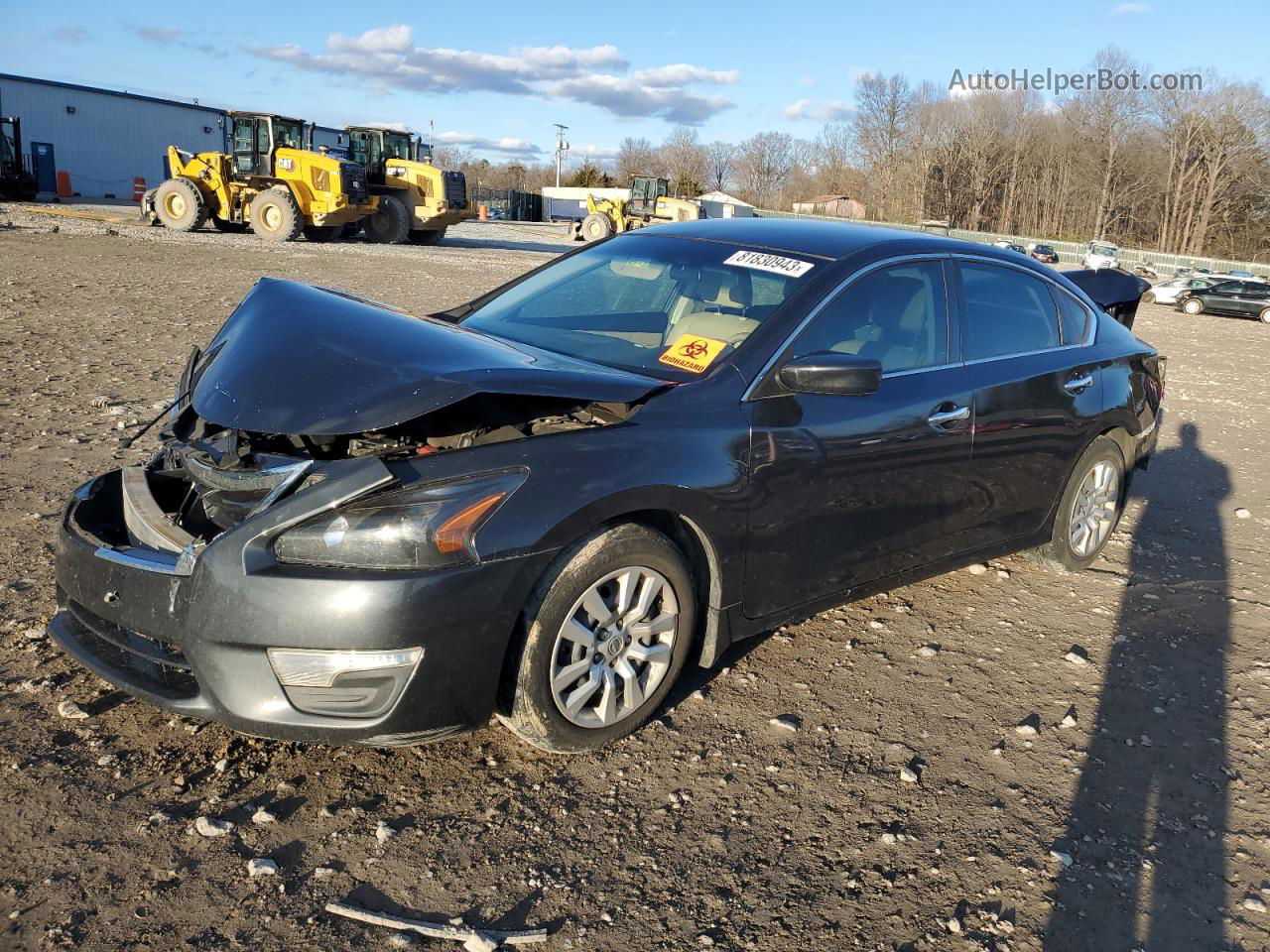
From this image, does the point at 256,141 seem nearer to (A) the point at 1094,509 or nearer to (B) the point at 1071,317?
(B) the point at 1071,317

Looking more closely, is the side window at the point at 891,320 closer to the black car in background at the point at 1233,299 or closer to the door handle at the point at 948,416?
the door handle at the point at 948,416

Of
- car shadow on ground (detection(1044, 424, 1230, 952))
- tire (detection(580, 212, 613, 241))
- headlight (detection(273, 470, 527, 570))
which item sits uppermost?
tire (detection(580, 212, 613, 241))

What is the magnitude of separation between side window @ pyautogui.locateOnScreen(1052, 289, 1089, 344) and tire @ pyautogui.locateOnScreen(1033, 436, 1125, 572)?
531 millimetres

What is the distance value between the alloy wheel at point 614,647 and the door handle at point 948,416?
1421 mm

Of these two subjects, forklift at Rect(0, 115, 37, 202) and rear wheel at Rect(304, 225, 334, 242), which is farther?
forklift at Rect(0, 115, 37, 202)

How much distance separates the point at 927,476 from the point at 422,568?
2.20 m

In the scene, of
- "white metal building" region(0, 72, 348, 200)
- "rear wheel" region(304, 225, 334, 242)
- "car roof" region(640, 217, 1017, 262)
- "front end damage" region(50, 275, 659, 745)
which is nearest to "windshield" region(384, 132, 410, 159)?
"rear wheel" region(304, 225, 334, 242)

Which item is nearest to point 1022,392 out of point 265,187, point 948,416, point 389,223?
point 948,416

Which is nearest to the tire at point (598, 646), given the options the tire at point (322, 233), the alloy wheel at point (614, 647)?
the alloy wheel at point (614, 647)

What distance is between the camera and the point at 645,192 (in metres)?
40.8

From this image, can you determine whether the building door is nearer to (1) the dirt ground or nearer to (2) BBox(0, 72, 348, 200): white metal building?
(2) BBox(0, 72, 348, 200): white metal building

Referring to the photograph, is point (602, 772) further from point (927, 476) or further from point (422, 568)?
point (927, 476)

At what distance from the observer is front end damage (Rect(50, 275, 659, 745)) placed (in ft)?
8.68

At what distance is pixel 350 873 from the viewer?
8.41 feet
